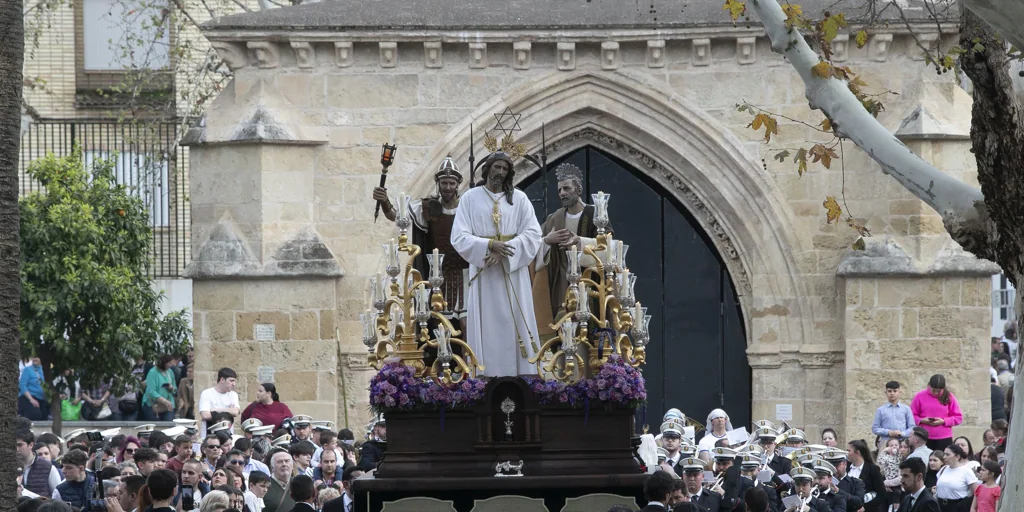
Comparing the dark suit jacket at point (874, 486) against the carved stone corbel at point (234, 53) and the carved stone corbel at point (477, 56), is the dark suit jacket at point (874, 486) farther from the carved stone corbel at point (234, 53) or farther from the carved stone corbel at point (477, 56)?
the carved stone corbel at point (234, 53)

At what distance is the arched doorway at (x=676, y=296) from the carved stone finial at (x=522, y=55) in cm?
134

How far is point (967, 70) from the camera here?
339 inches

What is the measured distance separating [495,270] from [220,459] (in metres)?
3.34

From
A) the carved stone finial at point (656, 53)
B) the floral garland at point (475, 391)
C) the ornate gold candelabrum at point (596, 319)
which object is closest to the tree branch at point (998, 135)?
the floral garland at point (475, 391)

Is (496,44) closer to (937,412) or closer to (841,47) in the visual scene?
(841,47)

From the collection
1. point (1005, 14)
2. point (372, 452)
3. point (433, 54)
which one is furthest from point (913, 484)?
point (433, 54)

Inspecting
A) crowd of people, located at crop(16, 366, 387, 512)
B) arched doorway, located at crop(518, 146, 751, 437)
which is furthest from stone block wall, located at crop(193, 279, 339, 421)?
arched doorway, located at crop(518, 146, 751, 437)

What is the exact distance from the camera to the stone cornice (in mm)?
19406

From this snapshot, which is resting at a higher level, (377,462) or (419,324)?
(419,324)

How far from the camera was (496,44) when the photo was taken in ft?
64.5

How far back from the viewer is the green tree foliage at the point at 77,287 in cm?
2130

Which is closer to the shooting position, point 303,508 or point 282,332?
point 303,508

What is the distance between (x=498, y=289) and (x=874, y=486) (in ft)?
14.9

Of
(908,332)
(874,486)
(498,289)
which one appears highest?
(498,289)
